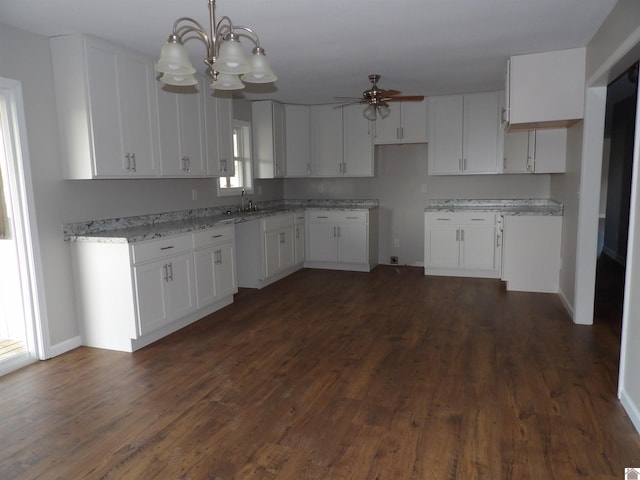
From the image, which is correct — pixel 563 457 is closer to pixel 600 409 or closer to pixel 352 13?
pixel 600 409

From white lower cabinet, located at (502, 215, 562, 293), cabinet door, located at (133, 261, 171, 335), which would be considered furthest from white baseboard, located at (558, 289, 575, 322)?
cabinet door, located at (133, 261, 171, 335)

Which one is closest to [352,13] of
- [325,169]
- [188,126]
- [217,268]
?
[188,126]

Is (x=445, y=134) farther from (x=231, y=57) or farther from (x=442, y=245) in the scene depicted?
(x=231, y=57)

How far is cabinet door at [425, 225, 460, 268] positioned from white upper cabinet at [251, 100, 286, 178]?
2305 mm

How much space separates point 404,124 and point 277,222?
7.41 feet

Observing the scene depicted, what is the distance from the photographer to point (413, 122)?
6.28m

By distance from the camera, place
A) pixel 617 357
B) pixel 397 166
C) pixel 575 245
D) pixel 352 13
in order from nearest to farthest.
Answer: pixel 352 13
pixel 617 357
pixel 575 245
pixel 397 166

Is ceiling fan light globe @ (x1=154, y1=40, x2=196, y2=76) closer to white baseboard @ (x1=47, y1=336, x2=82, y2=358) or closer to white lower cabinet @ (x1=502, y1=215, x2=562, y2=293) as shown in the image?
white baseboard @ (x1=47, y1=336, x2=82, y2=358)

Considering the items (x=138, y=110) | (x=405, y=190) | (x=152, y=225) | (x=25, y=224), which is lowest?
(x=152, y=225)

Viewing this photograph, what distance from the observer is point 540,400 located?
2717 millimetres

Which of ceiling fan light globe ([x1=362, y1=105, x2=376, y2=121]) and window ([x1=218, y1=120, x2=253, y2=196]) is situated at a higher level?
ceiling fan light globe ([x1=362, y1=105, x2=376, y2=121])

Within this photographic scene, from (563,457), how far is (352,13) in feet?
9.37

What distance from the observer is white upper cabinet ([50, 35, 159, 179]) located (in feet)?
11.2

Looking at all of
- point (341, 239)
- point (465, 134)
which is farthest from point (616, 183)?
point (341, 239)
